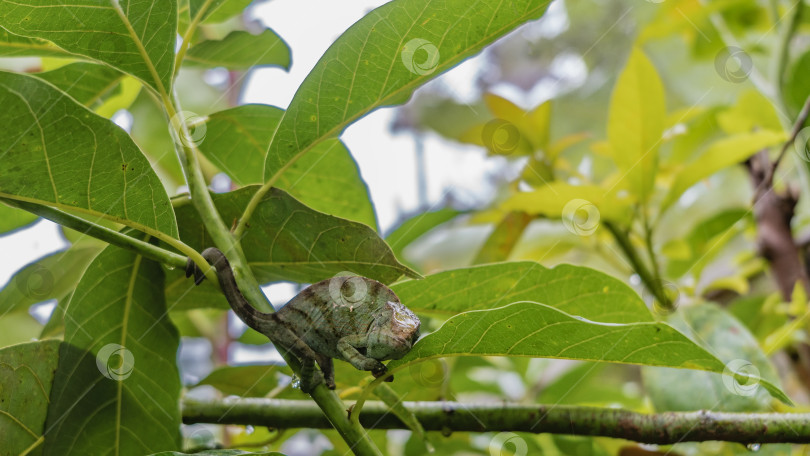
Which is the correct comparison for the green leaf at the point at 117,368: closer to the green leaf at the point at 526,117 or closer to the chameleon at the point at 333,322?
the chameleon at the point at 333,322

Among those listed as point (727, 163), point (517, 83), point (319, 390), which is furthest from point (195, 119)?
point (517, 83)

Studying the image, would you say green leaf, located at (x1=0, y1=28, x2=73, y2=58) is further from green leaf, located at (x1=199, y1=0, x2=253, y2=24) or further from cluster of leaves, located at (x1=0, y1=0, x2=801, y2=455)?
green leaf, located at (x1=199, y1=0, x2=253, y2=24)

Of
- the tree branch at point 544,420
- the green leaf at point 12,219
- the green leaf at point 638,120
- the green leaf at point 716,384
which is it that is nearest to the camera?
the tree branch at point 544,420

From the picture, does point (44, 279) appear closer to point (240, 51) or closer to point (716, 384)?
point (240, 51)

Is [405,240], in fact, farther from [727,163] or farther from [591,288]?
[727,163]

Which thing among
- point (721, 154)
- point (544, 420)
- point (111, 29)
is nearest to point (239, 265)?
point (111, 29)

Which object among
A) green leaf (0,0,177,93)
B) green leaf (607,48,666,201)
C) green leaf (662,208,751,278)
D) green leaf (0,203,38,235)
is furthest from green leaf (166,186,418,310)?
green leaf (662,208,751,278)

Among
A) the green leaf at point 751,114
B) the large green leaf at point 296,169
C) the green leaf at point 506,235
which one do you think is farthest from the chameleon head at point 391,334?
the green leaf at point 751,114
